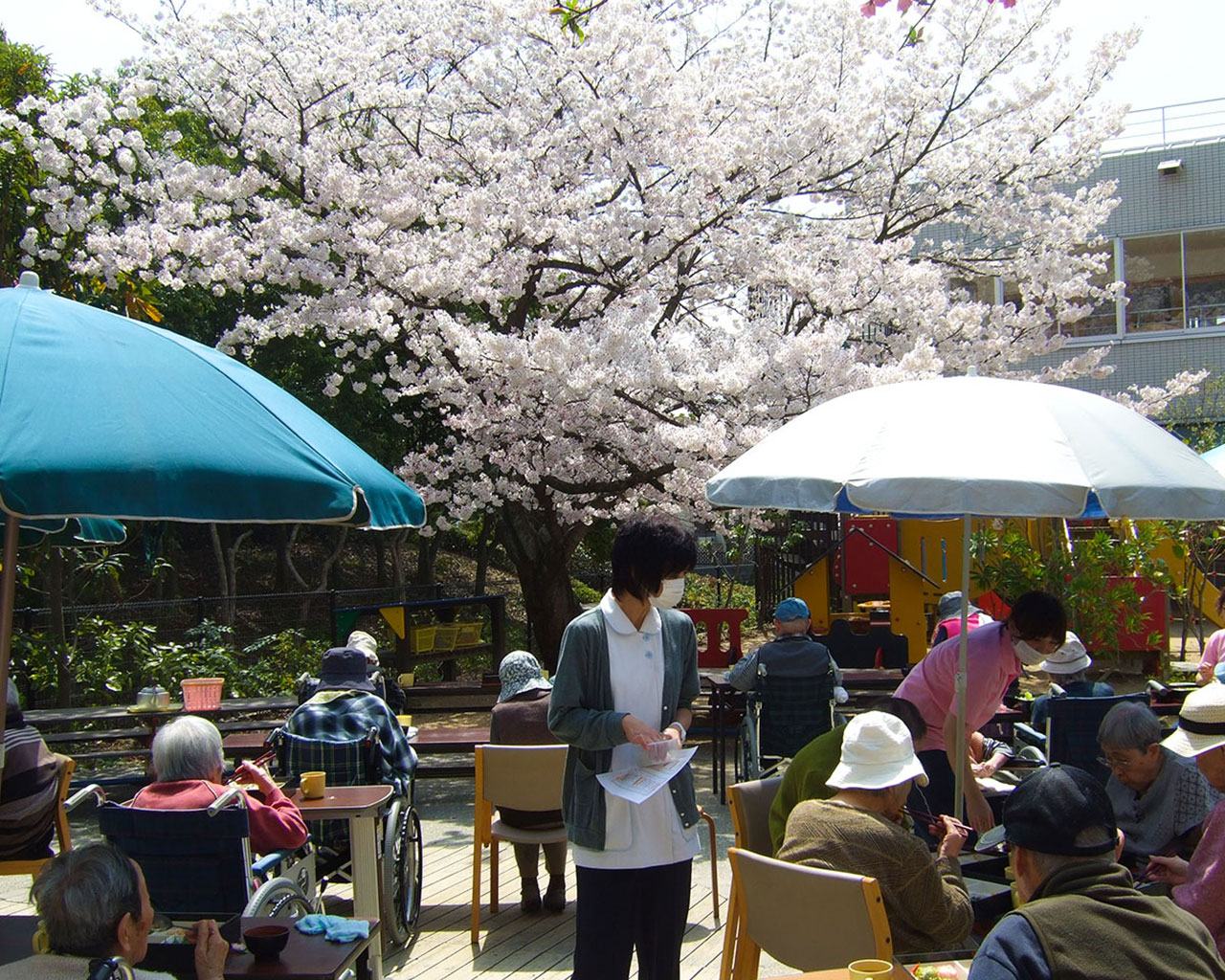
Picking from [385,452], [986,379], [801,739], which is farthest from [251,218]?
[986,379]

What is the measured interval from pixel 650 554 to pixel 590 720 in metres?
0.50

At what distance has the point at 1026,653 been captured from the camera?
450 cm

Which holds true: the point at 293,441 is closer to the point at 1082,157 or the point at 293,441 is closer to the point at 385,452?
the point at 1082,157

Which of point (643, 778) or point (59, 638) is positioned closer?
point (643, 778)

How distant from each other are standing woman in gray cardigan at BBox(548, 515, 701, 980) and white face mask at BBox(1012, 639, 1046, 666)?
68.4 inches

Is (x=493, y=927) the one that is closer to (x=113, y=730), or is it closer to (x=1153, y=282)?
(x=113, y=730)

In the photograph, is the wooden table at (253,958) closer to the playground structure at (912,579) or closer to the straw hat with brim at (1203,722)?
the straw hat with brim at (1203,722)

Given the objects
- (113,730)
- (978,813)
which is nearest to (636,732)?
(978,813)

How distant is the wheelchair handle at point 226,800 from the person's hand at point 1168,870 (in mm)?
2832

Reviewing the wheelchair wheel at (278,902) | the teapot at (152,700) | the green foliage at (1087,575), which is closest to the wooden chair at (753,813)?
the wheelchair wheel at (278,902)

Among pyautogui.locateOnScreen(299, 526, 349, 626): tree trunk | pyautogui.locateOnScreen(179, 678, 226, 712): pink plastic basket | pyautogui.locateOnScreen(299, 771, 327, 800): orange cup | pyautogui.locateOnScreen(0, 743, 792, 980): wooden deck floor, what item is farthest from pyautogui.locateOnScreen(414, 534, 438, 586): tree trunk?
pyautogui.locateOnScreen(299, 771, 327, 800): orange cup

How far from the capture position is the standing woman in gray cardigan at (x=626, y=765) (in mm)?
3299

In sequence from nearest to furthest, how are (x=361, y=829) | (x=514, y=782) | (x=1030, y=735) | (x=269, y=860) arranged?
1. (x=269, y=860)
2. (x=361, y=829)
3. (x=514, y=782)
4. (x=1030, y=735)

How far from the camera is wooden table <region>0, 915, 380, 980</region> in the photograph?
8.99ft
